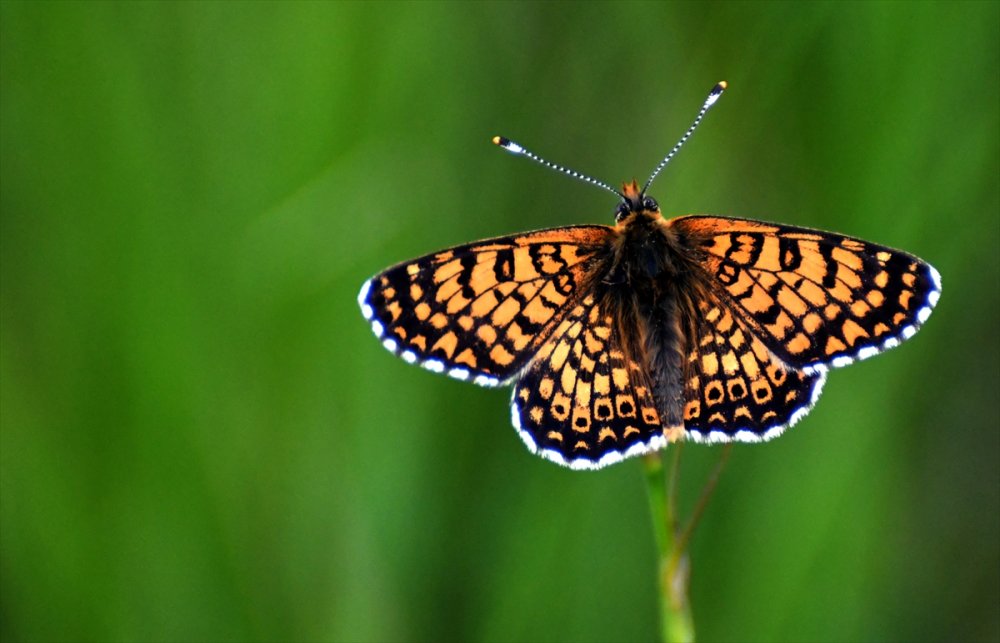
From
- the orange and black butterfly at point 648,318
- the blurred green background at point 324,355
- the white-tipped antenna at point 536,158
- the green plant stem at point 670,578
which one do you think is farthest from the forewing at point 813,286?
the green plant stem at point 670,578

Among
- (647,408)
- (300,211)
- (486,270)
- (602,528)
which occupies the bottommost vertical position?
(602,528)

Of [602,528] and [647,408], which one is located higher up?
[647,408]

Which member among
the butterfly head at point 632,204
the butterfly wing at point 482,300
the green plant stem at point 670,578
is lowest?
the green plant stem at point 670,578

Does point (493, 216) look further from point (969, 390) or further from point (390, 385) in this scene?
point (969, 390)

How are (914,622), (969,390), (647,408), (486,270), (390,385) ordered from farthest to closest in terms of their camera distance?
(969,390) < (914,622) < (390,385) < (486,270) < (647,408)

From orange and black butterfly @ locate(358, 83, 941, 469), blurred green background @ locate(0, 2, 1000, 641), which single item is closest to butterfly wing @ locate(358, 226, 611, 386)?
orange and black butterfly @ locate(358, 83, 941, 469)

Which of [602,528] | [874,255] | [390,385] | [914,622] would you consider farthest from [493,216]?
[914,622]

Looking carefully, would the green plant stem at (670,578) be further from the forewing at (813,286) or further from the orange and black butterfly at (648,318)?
the forewing at (813,286)

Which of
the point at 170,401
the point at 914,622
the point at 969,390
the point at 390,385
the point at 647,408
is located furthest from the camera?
the point at 969,390
